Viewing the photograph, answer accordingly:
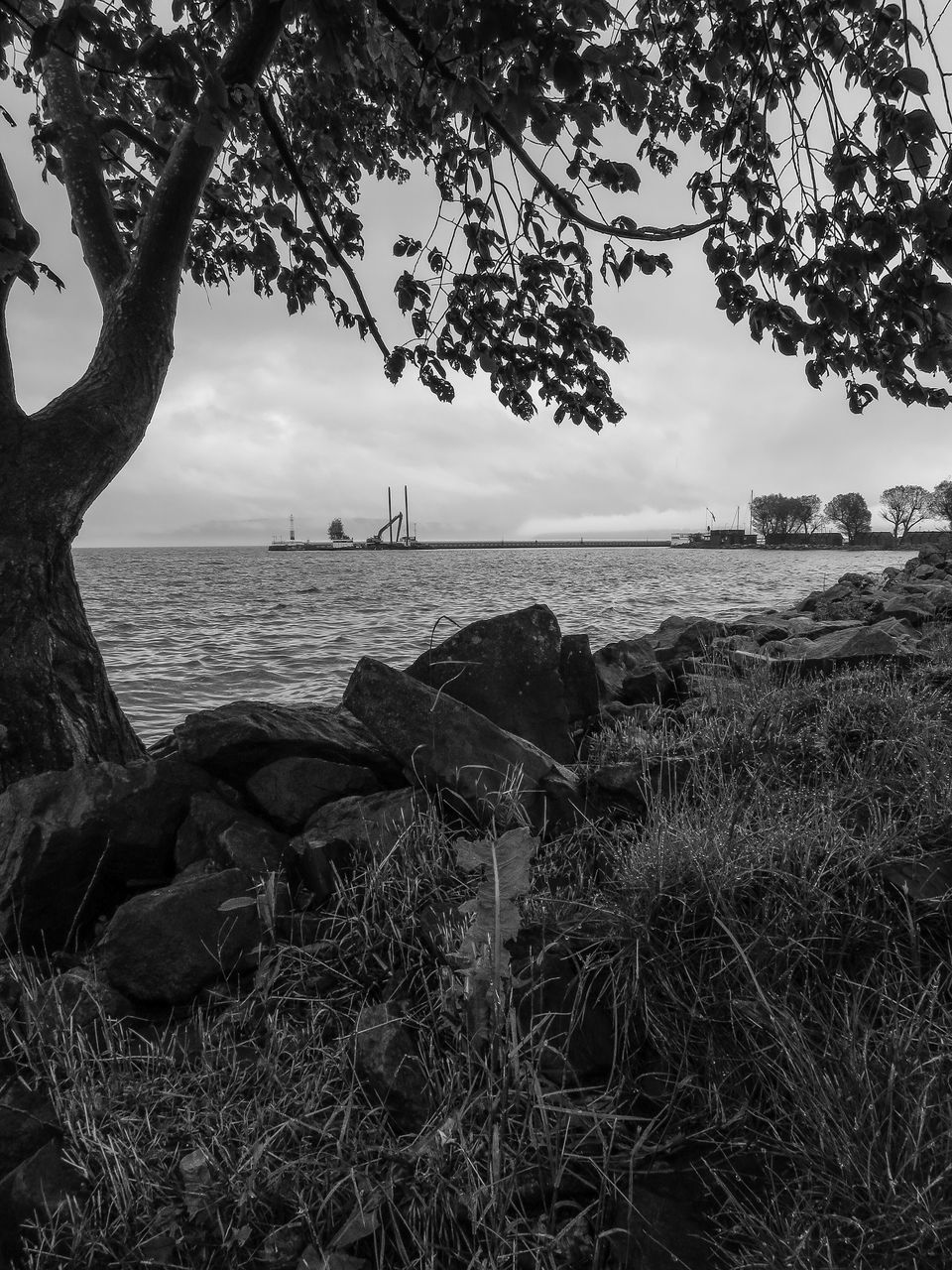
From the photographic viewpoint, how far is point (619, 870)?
2408 mm

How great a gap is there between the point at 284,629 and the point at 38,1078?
15594mm

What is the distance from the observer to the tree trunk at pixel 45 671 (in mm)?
3545

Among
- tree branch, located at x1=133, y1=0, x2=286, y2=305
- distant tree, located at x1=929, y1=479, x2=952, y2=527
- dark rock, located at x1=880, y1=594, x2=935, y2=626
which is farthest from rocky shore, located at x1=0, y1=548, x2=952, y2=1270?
distant tree, located at x1=929, y1=479, x2=952, y2=527

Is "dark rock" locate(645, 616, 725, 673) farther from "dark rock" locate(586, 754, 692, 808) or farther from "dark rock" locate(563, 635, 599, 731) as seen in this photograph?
"dark rock" locate(586, 754, 692, 808)

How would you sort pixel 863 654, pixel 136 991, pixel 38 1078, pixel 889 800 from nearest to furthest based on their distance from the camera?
1. pixel 38 1078
2. pixel 136 991
3. pixel 889 800
4. pixel 863 654

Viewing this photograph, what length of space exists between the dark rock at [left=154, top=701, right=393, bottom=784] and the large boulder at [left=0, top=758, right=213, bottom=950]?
0.12 meters

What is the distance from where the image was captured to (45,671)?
3.66m

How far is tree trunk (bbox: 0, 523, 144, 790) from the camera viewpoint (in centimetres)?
354

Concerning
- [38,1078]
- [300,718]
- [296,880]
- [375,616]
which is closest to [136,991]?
[38,1078]

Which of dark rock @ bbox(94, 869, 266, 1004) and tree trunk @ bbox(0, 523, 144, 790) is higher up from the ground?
tree trunk @ bbox(0, 523, 144, 790)

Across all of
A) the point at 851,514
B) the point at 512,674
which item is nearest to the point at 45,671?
the point at 512,674

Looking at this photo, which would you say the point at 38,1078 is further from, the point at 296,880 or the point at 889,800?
the point at 889,800

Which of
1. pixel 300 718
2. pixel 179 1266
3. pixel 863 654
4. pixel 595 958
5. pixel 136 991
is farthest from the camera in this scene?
pixel 863 654

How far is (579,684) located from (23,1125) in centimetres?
399
